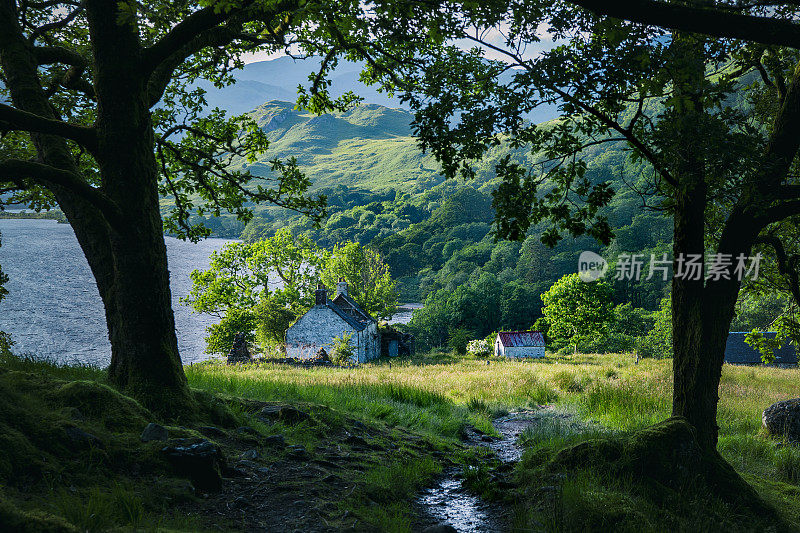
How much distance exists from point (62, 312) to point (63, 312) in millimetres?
134

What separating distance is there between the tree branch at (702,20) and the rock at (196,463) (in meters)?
5.76

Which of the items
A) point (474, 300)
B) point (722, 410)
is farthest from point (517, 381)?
point (474, 300)

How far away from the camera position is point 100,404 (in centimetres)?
567

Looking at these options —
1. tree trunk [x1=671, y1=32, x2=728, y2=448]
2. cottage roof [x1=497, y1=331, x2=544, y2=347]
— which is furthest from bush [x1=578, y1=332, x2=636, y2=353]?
tree trunk [x1=671, y1=32, x2=728, y2=448]

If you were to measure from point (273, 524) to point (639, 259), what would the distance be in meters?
102

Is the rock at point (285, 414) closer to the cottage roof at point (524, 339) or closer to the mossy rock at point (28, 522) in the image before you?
the mossy rock at point (28, 522)

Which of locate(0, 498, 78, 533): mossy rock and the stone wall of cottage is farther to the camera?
the stone wall of cottage

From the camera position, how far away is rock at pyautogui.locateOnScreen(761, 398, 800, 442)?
11.8 meters

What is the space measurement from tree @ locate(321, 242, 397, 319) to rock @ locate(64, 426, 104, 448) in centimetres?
6379

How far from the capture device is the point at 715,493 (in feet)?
20.5

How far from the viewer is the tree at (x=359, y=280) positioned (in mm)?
70000

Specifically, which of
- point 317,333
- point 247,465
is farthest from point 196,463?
point 317,333

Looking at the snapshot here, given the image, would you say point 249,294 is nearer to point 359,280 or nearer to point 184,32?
point 359,280

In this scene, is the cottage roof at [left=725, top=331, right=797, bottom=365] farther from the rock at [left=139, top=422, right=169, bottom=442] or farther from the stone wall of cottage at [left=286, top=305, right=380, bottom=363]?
the rock at [left=139, top=422, right=169, bottom=442]
